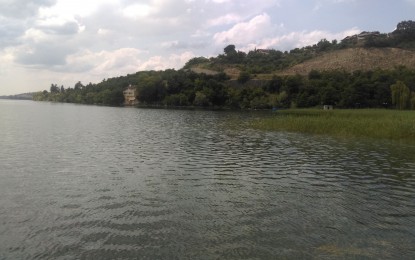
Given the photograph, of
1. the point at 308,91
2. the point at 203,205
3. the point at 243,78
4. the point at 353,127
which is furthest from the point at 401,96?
the point at 203,205

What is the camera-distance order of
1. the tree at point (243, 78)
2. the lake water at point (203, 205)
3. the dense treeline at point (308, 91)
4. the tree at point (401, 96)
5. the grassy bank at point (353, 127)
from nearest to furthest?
the lake water at point (203, 205)
the grassy bank at point (353, 127)
the tree at point (401, 96)
the dense treeline at point (308, 91)
the tree at point (243, 78)

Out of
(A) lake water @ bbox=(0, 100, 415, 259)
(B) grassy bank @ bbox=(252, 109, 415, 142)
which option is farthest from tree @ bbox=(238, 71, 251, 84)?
(A) lake water @ bbox=(0, 100, 415, 259)

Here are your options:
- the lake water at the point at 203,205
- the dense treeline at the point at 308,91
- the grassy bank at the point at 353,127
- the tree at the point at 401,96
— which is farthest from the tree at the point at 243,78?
the lake water at the point at 203,205

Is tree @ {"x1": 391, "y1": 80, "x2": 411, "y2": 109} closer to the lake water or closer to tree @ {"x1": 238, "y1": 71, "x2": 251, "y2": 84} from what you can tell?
the lake water

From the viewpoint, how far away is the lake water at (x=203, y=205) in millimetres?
12617

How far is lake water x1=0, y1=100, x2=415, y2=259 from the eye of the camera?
1262 centimetres

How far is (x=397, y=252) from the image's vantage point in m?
12.6

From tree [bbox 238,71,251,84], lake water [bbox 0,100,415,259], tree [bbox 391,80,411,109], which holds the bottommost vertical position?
lake water [bbox 0,100,415,259]

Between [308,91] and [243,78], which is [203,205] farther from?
[243,78]

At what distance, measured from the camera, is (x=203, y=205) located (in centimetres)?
1744

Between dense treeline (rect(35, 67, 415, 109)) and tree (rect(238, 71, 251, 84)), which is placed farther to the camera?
tree (rect(238, 71, 251, 84))

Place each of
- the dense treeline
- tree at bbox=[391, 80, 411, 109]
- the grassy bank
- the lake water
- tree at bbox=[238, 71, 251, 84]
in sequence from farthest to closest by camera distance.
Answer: tree at bbox=[238, 71, 251, 84] < the dense treeline < tree at bbox=[391, 80, 411, 109] < the grassy bank < the lake water

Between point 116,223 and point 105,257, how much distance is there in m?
3.09

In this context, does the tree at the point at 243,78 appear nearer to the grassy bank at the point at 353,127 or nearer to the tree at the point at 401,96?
the tree at the point at 401,96
